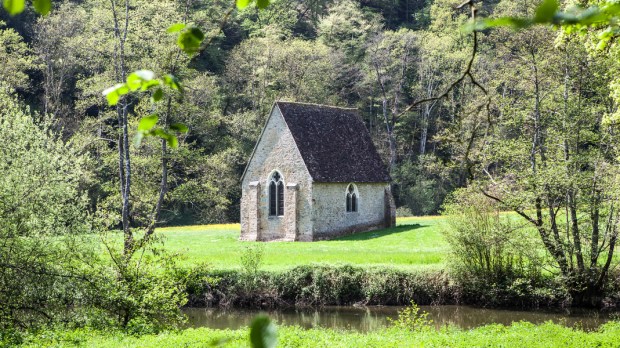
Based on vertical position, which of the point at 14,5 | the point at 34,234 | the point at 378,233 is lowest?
the point at 378,233

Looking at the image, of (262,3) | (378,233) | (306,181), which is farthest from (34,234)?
(378,233)

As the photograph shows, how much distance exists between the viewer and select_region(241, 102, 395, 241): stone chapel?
38.6m

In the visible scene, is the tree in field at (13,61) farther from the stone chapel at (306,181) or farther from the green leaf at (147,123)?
the green leaf at (147,123)

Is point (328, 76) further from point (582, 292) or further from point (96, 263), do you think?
point (96, 263)

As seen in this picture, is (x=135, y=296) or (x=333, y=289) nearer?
(x=135, y=296)

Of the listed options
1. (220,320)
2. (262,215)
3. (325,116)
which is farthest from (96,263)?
(325,116)

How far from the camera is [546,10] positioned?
1.44 m

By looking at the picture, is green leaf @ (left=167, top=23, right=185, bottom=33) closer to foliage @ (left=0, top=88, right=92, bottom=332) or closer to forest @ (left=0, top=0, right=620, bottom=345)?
forest @ (left=0, top=0, right=620, bottom=345)

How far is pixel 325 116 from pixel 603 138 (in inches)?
861

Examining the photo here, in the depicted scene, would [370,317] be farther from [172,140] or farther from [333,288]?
[172,140]

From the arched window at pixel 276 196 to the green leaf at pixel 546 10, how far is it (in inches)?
1500

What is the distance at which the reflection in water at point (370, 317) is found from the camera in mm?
20984

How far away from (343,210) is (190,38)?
37.9m

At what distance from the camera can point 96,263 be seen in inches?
648
